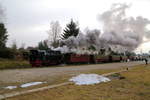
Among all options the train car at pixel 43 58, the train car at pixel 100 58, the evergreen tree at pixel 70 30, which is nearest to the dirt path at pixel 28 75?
the train car at pixel 43 58

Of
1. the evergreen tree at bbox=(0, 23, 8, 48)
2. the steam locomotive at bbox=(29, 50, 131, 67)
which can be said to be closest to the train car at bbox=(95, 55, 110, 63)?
the steam locomotive at bbox=(29, 50, 131, 67)

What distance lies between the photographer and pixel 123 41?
31625 mm

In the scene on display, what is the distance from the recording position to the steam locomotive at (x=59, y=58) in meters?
22.9

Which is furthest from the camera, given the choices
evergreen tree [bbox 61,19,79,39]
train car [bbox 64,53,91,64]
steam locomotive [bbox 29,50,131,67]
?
evergreen tree [bbox 61,19,79,39]

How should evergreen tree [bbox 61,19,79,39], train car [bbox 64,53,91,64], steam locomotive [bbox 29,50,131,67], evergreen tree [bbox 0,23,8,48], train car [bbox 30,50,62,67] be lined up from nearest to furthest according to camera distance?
train car [bbox 30,50,62,67], steam locomotive [bbox 29,50,131,67], train car [bbox 64,53,91,64], evergreen tree [bbox 0,23,8,48], evergreen tree [bbox 61,19,79,39]

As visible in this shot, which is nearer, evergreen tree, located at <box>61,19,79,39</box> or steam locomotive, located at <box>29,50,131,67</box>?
steam locomotive, located at <box>29,50,131,67</box>

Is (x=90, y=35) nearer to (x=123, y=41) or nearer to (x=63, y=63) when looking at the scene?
(x=123, y=41)

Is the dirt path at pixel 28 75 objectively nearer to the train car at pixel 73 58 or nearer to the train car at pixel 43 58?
the train car at pixel 43 58

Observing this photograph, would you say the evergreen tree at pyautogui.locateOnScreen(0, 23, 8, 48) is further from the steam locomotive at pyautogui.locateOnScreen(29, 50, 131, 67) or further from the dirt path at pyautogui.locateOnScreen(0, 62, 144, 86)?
the dirt path at pyautogui.locateOnScreen(0, 62, 144, 86)

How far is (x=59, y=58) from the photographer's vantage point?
26781mm

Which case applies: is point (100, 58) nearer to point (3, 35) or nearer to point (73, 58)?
point (73, 58)

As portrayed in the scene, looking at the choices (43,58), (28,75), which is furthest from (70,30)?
(28,75)

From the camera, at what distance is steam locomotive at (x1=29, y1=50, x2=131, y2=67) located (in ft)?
75.2

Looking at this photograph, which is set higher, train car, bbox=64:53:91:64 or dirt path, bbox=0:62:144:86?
train car, bbox=64:53:91:64
